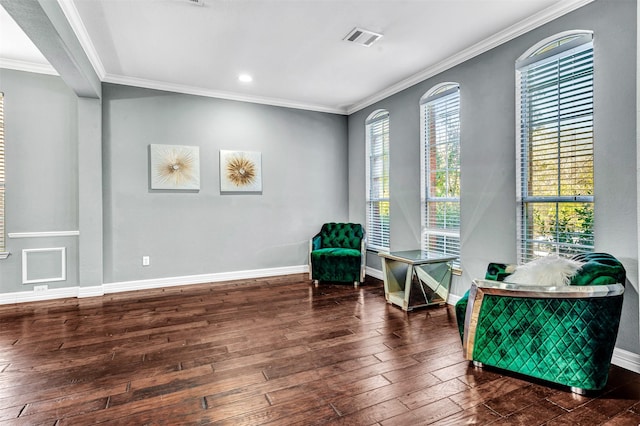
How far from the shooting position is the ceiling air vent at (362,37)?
323 cm

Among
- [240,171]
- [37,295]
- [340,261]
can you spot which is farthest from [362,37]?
[37,295]

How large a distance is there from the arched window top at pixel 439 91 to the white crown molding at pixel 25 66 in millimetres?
Result: 4598

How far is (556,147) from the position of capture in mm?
2926

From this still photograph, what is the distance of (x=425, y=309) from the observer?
12.3 feet

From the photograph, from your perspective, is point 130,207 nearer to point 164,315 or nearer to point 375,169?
point 164,315

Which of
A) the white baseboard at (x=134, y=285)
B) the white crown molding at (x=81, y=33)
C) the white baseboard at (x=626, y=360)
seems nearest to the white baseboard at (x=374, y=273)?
the white baseboard at (x=134, y=285)

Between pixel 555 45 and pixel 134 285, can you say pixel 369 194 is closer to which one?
pixel 555 45

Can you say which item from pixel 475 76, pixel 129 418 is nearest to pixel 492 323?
pixel 129 418

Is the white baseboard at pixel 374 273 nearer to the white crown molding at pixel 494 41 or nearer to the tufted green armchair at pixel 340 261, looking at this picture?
the tufted green armchair at pixel 340 261

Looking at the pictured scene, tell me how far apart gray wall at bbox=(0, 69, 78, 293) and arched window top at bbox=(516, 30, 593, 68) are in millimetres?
5086

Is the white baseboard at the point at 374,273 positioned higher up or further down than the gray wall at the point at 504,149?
further down

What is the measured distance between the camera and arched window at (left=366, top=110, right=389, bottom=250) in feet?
17.1

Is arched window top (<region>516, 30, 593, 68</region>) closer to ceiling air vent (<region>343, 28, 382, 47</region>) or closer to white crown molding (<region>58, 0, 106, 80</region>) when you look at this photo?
ceiling air vent (<region>343, 28, 382, 47</region>)

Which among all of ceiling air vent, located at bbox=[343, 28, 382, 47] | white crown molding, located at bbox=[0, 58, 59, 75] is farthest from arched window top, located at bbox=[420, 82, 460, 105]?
white crown molding, located at bbox=[0, 58, 59, 75]
